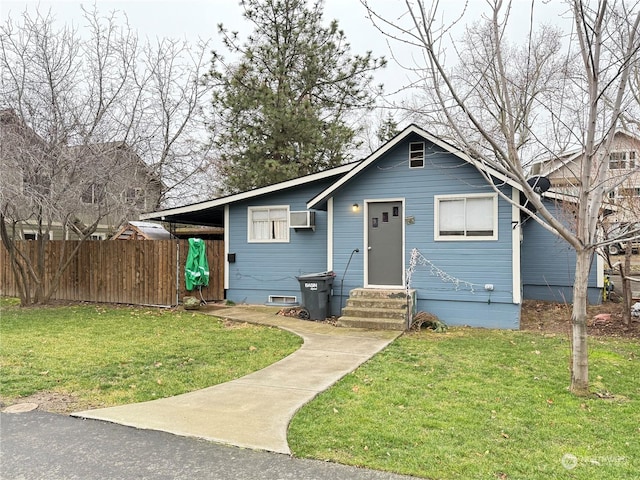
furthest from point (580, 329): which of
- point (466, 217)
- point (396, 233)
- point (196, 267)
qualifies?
point (196, 267)

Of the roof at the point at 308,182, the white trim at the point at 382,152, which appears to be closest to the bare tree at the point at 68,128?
the roof at the point at 308,182

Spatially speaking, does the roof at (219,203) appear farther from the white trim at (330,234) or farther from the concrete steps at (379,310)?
the concrete steps at (379,310)

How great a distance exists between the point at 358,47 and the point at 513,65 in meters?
6.64

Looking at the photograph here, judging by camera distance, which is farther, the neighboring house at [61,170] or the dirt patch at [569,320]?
the neighboring house at [61,170]

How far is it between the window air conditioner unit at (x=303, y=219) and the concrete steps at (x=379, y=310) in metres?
2.46

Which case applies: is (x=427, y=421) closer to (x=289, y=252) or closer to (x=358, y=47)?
(x=289, y=252)

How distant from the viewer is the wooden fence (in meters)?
11.9

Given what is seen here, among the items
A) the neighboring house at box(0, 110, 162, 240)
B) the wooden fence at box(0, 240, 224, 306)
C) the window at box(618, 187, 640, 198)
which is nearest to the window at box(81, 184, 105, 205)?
the neighboring house at box(0, 110, 162, 240)

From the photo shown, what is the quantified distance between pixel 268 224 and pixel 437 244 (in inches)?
179

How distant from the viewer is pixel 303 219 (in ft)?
36.6

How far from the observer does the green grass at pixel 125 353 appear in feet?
16.4

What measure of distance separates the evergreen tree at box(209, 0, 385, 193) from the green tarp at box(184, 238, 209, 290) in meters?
6.93

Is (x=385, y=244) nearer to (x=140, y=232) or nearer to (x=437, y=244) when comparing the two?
(x=437, y=244)

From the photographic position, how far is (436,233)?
961 centimetres
